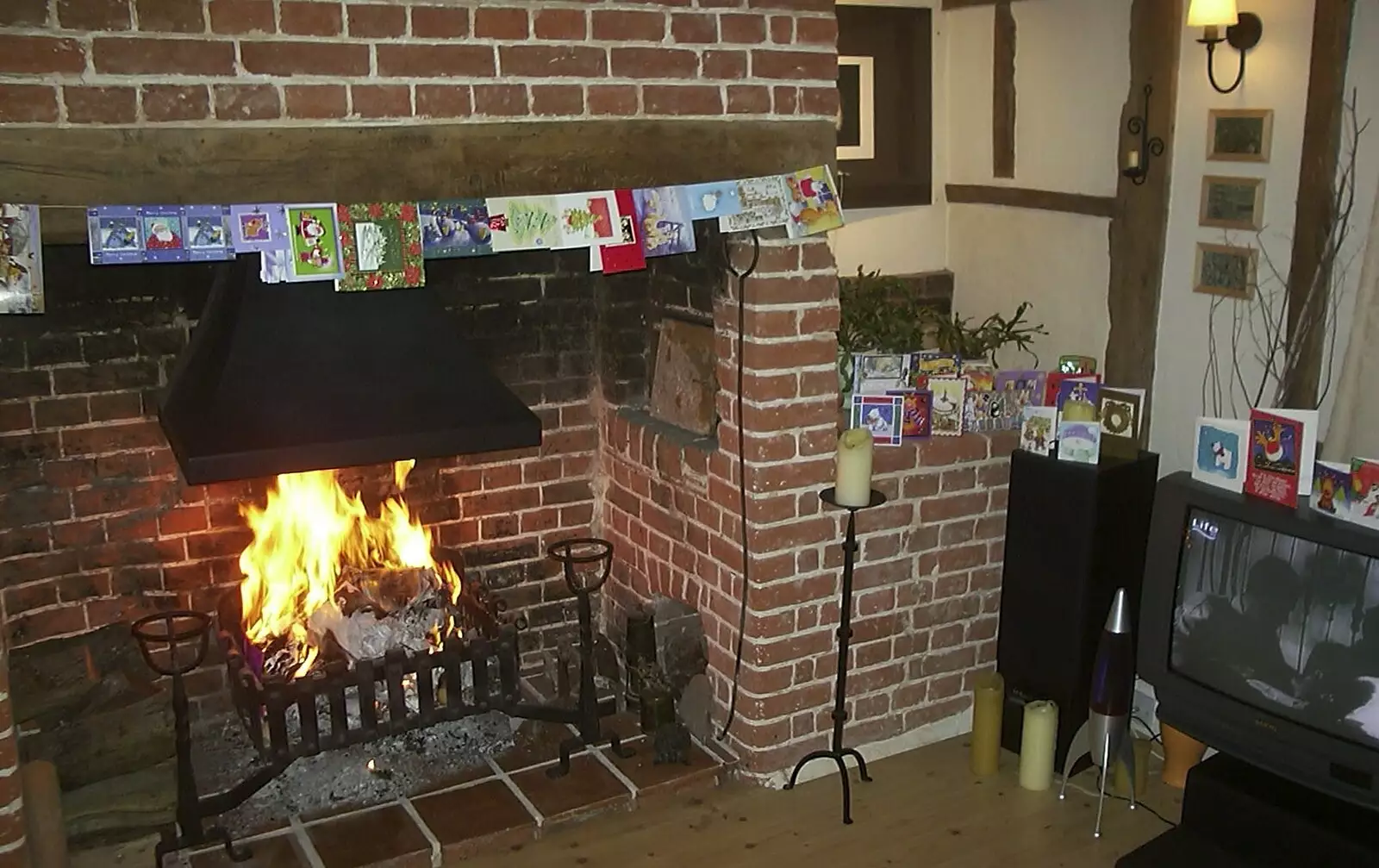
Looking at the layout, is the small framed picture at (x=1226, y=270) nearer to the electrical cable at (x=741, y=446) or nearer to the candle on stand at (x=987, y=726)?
the candle on stand at (x=987, y=726)

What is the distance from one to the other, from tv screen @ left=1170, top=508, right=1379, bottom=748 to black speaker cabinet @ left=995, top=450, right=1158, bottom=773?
28 cm

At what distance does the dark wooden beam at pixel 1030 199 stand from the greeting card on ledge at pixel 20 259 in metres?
3.18

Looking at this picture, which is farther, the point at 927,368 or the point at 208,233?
the point at 927,368

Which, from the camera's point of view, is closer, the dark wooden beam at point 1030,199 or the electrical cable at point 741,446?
the electrical cable at point 741,446

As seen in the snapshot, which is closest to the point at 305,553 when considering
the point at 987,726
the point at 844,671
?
the point at 844,671

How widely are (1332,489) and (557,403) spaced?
2108 mm

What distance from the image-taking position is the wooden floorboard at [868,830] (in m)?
2.91

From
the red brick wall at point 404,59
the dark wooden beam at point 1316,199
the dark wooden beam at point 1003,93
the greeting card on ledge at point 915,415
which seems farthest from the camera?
the dark wooden beam at point 1003,93

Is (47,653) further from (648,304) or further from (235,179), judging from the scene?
(648,304)

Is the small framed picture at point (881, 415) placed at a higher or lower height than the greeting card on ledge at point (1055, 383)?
lower

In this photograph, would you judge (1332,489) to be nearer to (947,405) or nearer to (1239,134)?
(947,405)

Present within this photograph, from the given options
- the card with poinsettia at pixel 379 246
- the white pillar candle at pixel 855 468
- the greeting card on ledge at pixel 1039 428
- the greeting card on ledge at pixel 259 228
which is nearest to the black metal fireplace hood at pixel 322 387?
the card with poinsettia at pixel 379 246

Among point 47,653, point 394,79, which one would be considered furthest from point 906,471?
point 47,653

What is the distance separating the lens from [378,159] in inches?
98.3
